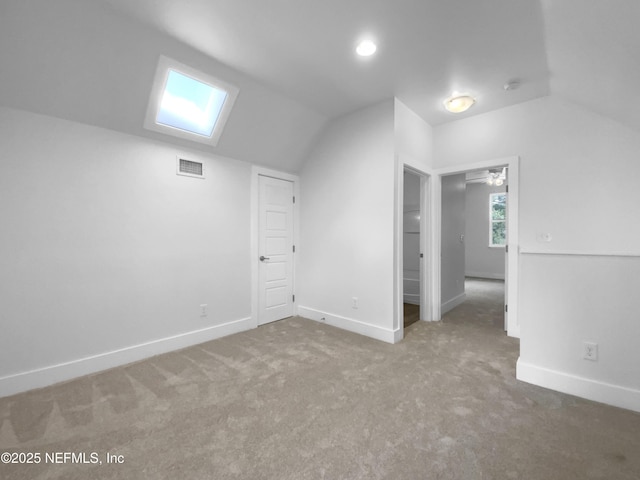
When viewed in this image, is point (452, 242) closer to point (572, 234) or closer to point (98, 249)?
point (572, 234)

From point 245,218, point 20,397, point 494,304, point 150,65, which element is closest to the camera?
point 20,397

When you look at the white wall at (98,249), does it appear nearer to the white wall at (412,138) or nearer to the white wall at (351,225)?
the white wall at (351,225)

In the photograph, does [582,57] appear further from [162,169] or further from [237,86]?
[162,169]

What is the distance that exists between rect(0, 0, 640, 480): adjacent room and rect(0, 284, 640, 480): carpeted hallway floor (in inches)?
0.7

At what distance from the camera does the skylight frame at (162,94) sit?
2.48 metres

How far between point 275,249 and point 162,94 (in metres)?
2.35

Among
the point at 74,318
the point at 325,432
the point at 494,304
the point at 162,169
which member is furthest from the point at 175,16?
the point at 494,304

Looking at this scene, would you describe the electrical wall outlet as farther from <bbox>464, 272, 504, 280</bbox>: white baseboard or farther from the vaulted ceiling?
<bbox>464, 272, 504, 280</bbox>: white baseboard

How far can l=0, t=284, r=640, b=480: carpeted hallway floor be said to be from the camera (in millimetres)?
1463

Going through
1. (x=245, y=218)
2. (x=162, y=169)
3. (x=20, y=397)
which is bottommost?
(x=20, y=397)

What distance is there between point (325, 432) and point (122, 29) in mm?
3377

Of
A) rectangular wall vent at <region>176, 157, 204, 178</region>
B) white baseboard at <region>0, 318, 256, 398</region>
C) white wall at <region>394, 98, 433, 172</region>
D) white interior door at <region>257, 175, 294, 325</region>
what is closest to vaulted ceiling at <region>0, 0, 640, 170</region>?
white wall at <region>394, 98, 433, 172</region>

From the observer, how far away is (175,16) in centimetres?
201

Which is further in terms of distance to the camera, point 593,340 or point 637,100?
point 637,100
